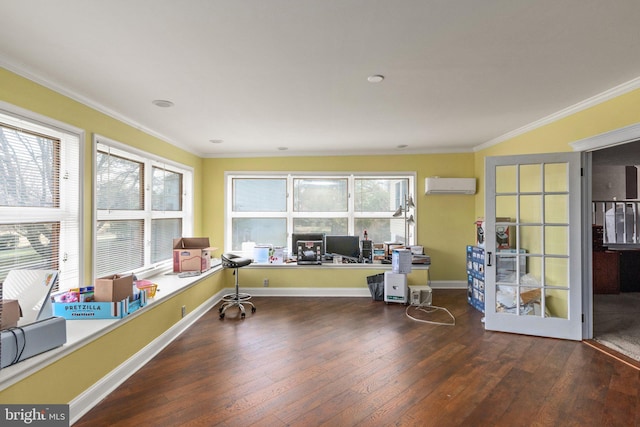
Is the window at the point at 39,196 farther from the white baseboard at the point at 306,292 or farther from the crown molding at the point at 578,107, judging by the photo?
the crown molding at the point at 578,107

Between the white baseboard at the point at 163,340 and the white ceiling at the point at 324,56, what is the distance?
2282 mm

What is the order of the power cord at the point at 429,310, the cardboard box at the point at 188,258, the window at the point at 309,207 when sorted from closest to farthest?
the power cord at the point at 429,310 → the cardboard box at the point at 188,258 → the window at the point at 309,207

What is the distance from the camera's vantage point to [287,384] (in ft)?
7.40

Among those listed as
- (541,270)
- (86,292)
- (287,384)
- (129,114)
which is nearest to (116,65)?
(129,114)

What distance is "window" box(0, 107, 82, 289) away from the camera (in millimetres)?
2043

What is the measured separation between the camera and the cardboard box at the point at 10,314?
5.39 feet

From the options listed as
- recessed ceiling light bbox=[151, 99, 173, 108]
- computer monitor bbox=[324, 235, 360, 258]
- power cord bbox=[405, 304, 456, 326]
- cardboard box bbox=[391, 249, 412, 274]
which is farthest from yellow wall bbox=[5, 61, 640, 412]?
power cord bbox=[405, 304, 456, 326]

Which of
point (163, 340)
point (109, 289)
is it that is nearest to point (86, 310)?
point (109, 289)

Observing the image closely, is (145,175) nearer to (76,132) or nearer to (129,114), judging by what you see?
(129,114)

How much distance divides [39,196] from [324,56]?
244cm

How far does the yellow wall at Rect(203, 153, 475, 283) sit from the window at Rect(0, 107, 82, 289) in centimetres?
254

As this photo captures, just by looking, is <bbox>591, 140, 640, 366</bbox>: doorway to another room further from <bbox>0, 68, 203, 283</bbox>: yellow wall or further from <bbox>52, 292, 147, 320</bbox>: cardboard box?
<bbox>0, 68, 203, 283</bbox>: yellow wall

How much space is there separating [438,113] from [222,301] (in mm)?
3874

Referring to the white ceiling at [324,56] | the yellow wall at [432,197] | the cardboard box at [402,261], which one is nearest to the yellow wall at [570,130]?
the white ceiling at [324,56]
